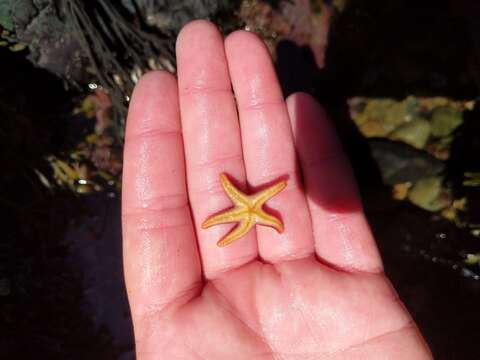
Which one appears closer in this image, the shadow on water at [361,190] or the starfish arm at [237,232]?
the starfish arm at [237,232]

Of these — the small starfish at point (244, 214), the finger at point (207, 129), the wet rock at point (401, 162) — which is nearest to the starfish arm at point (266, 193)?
the small starfish at point (244, 214)

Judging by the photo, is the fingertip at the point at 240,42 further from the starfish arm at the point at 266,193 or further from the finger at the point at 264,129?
the starfish arm at the point at 266,193

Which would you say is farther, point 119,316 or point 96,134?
point 96,134

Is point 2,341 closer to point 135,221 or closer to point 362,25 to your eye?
point 135,221

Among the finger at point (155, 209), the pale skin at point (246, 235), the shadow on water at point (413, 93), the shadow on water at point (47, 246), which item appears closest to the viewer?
the pale skin at point (246, 235)

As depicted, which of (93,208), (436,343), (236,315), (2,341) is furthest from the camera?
(93,208)

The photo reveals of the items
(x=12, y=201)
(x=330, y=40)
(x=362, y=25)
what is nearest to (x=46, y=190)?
(x=12, y=201)

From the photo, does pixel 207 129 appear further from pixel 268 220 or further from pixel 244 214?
pixel 268 220

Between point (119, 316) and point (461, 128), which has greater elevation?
point (461, 128)
